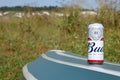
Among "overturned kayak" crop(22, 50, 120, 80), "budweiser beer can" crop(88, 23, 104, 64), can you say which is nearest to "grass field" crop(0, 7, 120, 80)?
"overturned kayak" crop(22, 50, 120, 80)

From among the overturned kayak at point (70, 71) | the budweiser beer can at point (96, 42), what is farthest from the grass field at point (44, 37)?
the budweiser beer can at point (96, 42)

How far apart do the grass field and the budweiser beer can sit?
426 cm

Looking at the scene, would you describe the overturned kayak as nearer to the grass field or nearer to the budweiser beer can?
the budweiser beer can

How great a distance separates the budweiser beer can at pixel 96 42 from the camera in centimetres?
292

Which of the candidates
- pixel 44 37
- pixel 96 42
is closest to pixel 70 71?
pixel 96 42

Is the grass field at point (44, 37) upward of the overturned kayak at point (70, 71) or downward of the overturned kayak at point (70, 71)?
downward

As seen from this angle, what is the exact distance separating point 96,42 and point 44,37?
7198 millimetres

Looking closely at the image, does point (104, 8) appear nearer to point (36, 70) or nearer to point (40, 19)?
point (40, 19)

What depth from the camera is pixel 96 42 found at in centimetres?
294

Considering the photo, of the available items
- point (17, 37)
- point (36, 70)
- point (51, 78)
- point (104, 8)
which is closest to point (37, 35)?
point (17, 37)

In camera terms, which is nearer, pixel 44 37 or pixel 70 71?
pixel 70 71

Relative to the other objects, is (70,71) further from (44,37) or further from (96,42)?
(44,37)

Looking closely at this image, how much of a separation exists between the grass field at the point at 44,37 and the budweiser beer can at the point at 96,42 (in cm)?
426

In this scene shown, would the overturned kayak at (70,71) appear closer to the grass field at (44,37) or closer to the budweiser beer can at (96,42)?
the budweiser beer can at (96,42)
